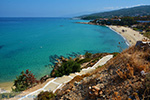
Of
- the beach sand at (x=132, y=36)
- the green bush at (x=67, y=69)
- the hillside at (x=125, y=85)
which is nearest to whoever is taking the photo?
the hillside at (x=125, y=85)

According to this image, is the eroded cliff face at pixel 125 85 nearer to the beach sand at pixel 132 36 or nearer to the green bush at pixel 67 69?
the green bush at pixel 67 69

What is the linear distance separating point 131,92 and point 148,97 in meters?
0.56

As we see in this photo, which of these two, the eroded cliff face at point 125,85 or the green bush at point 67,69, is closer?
the eroded cliff face at point 125,85

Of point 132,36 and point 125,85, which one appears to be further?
point 132,36

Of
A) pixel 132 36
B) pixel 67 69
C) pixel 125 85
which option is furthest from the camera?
pixel 132 36

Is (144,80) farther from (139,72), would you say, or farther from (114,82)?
(114,82)

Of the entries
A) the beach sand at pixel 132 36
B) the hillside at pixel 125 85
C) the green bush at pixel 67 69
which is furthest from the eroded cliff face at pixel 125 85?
the beach sand at pixel 132 36

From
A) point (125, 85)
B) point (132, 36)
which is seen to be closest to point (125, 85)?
point (125, 85)

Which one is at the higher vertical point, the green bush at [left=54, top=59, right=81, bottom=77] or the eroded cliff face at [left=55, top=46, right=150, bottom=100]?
the eroded cliff face at [left=55, top=46, right=150, bottom=100]

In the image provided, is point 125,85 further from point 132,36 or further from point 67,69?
point 132,36

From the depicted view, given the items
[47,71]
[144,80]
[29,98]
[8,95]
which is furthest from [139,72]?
[47,71]

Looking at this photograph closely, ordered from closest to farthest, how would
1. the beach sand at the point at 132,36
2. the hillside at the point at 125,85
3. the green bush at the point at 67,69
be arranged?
the hillside at the point at 125,85, the green bush at the point at 67,69, the beach sand at the point at 132,36

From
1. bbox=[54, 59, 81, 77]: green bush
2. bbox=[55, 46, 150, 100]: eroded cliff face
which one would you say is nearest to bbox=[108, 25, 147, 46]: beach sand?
bbox=[54, 59, 81, 77]: green bush

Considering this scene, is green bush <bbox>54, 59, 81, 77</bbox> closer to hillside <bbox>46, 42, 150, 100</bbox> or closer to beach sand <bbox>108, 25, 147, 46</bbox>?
hillside <bbox>46, 42, 150, 100</bbox>
